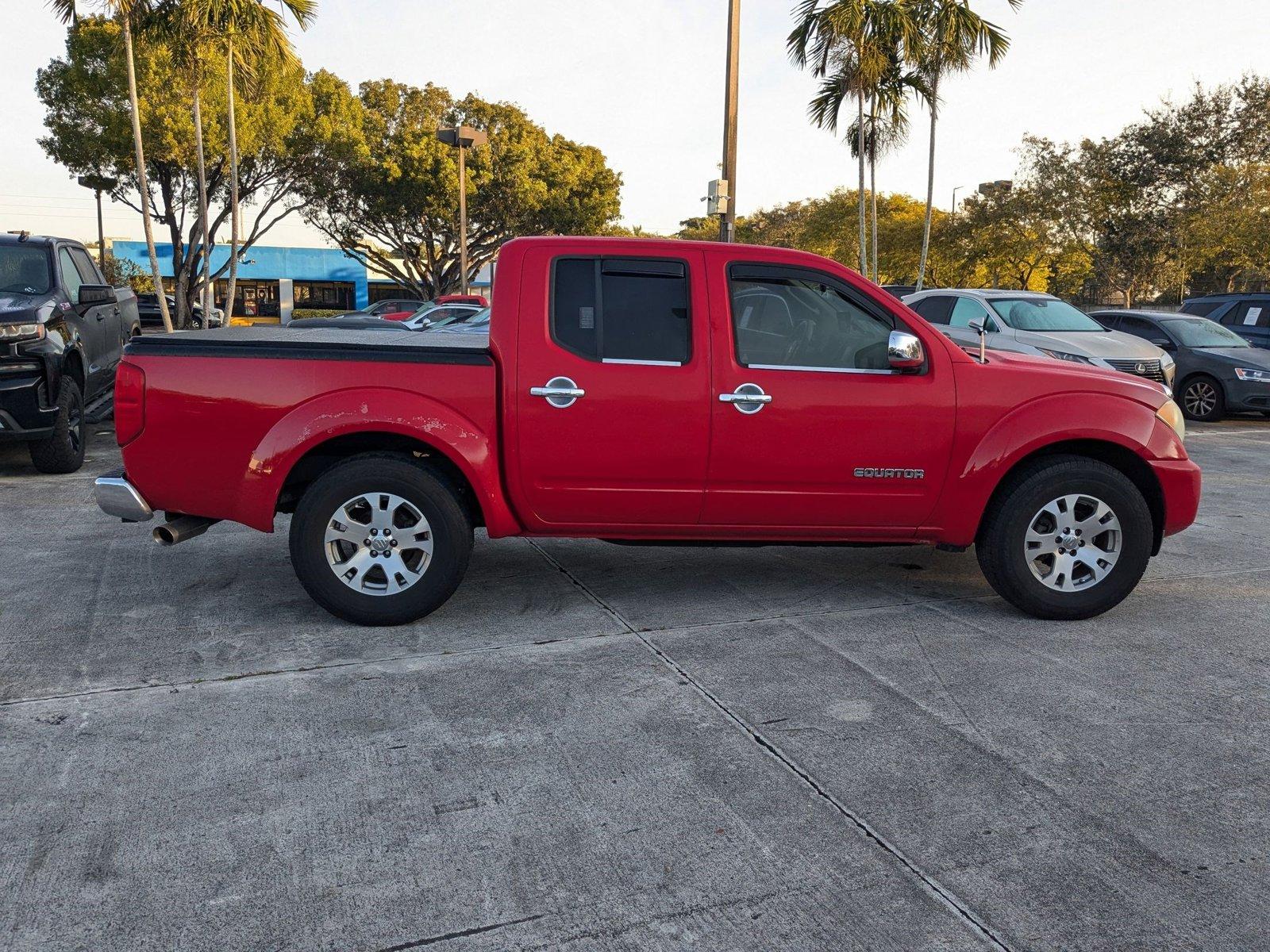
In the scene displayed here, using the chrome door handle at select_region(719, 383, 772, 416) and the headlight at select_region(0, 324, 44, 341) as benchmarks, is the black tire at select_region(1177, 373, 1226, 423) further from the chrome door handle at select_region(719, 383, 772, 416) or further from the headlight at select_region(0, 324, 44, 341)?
the headlight at select_region(0, 324, 44, 341)

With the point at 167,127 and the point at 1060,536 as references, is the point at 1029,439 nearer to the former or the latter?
the point at 1060,536

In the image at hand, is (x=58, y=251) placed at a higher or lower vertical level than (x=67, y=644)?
higher

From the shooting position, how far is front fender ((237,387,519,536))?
4723 mm

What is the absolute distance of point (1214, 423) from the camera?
14.7m

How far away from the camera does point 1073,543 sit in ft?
16.6

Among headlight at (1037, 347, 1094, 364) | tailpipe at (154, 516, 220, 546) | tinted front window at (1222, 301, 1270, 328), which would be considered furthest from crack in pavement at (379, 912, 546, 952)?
tinted front window at (1222, 301, 1270, 328)

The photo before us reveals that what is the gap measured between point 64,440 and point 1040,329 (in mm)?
10579

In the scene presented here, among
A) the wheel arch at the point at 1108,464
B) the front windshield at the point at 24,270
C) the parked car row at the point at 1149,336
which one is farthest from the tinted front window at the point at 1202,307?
the front windshield at the point at 24,270

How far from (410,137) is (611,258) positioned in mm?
36809

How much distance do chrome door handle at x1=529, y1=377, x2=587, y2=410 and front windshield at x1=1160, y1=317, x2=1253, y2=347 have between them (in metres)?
12.9

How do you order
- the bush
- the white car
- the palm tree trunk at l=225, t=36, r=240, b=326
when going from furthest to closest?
the bush
the palm tree trunk at l=225, t=36, r=240, b=326
the white car

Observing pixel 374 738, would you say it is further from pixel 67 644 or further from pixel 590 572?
pixel 590 572

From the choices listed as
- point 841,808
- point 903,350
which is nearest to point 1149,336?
point 903,350

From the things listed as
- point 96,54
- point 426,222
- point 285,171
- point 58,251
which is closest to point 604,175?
point 426,222
